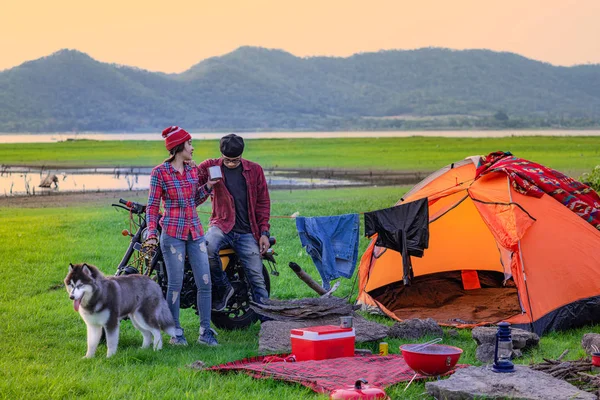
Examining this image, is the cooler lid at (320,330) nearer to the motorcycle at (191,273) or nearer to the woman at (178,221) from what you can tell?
the woman at (178,221)

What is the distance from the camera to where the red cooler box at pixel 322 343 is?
7.62 meters

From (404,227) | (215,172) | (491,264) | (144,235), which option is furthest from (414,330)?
(491,264)

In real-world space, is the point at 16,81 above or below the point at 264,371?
above

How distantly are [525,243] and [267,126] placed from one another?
181183mm

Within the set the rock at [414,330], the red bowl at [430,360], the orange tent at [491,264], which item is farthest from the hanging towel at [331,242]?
the red bowl at [430,360]

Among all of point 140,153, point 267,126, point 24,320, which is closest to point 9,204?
point 24,320

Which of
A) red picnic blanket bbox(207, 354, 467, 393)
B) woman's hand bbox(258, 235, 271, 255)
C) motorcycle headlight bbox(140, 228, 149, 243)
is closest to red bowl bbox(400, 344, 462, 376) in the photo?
red picnic blanket bbox(207, 354, 467, 393)

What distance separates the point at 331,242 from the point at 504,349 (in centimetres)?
344

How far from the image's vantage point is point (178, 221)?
27.7 feet

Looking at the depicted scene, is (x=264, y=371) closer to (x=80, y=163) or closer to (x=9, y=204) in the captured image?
(x=9, y=204)

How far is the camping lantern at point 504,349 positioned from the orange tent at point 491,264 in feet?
9.06

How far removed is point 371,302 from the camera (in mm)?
10719

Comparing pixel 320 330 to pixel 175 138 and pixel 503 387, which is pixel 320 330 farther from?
pixel 175 138

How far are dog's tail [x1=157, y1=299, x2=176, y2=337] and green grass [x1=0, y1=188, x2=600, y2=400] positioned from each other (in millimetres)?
185
